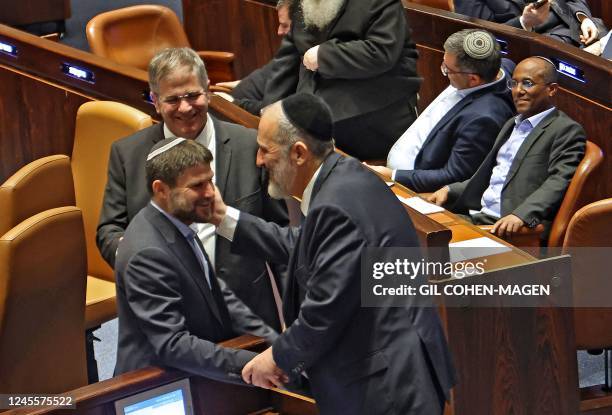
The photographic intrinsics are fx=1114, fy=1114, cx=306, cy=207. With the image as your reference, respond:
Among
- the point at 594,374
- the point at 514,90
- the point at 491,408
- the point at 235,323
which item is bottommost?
the point at 594,374

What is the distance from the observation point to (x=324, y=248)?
182cm

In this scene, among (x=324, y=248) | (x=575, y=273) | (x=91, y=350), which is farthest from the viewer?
(x=91, y=350)

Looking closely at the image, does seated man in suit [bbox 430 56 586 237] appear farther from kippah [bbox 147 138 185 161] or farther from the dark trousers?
kippah [bbox 147 138 185 161]

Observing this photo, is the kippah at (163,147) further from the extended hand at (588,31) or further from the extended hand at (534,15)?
the extended hand at (588,31)

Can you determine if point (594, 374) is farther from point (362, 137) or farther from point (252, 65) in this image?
point (252, 65)

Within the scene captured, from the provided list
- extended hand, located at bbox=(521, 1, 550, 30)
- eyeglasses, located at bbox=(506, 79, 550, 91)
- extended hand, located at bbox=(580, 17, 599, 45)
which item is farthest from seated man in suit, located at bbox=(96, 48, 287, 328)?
extended hand, located at bbox=(580, 17, 599, 45)

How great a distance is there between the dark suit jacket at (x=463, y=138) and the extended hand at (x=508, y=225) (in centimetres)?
32

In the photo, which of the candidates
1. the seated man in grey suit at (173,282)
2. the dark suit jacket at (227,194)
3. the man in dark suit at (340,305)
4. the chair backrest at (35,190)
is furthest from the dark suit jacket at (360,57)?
the man in dark suit at (340,305)

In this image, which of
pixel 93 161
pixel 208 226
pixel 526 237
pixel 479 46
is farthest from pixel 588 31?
pixel 208 226

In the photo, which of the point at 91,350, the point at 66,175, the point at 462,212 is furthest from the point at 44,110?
the point at 462,212

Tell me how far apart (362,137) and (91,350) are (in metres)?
0.97

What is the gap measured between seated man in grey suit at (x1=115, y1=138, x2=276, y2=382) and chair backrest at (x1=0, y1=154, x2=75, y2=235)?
0.70m

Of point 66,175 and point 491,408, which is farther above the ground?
point 66,175

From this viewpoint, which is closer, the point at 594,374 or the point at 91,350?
the point at 91,350
